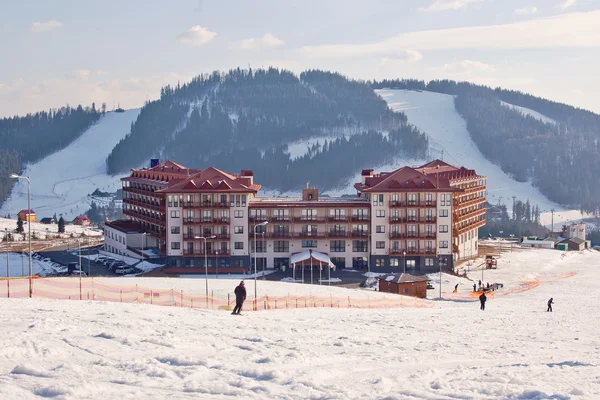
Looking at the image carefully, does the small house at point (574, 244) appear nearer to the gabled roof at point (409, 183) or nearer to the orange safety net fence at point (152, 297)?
the gabled roof at point (409, 183)

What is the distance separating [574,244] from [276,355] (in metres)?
108

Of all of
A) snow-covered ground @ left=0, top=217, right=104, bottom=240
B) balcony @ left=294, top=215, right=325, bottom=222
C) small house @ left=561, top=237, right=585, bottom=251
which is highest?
balcony @ left=294, top=215, right=325, bottom=222

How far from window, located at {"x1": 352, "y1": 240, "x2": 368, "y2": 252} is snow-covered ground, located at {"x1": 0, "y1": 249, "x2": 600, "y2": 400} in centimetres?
4531

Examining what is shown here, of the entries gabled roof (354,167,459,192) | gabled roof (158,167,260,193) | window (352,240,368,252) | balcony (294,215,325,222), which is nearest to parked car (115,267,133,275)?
gabled roof (158,167,260,193)

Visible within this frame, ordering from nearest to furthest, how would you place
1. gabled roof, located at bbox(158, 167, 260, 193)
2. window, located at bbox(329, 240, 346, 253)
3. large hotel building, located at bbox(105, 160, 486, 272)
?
gabled roof, located at bbox(158, 167, 260, 193)
large hotel building, located at bbox(105, 160, 486, 272)
window, located at bbox(329, 240, 346, 253)

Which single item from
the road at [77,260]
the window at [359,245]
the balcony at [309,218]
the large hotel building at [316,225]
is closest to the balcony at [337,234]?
the large hotel building at [316,225]

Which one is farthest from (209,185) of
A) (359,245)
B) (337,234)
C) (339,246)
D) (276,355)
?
(276,355)

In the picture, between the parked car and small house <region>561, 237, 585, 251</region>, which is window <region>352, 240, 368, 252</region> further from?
small house <region>561, 237, 585, 251</region>

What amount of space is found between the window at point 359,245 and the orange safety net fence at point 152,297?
Answer: 2996 centimetres

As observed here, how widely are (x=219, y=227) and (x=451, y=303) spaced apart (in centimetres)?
3141

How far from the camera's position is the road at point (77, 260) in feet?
290

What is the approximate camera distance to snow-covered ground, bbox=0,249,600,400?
68.9 ft

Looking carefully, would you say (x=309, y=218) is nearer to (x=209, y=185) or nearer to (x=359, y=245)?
(x=359, y=245)

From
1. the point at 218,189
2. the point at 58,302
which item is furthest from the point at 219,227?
the point at 58,302
